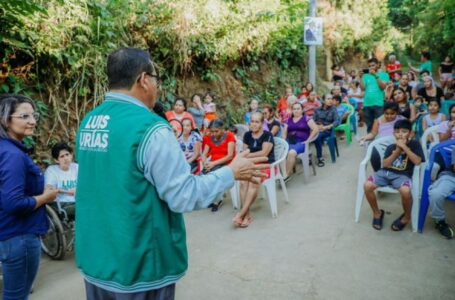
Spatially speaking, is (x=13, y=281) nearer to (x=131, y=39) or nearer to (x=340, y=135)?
(x=131, y=39)

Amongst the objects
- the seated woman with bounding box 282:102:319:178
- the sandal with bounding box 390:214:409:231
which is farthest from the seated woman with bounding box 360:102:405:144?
the sandal with bounding box 390:214:409:231

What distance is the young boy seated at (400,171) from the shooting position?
413cm

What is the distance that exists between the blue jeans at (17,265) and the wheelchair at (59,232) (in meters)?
1.37

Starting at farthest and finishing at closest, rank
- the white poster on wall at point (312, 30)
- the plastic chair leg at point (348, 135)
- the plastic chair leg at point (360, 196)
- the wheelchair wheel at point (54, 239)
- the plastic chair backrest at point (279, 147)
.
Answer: the white poster on wall at point (312, 30), the plastic chair leg at point (348, 135), the plastic chair backrest at point (279, 147), the plastic chair leg at point (360, 196), the wheelchair wheel at point (54, 239)

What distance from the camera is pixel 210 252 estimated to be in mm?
3867

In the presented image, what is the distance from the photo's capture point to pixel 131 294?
1.51 meters

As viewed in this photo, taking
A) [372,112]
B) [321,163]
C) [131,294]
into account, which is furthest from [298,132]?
[131,294]

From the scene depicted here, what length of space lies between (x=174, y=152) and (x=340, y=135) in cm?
798

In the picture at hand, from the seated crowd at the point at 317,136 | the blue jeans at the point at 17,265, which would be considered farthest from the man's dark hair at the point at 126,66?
the blue jeans at the point at 17,265

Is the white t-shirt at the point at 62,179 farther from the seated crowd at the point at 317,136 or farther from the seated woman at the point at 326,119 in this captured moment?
the seated woman at the point at 326,119

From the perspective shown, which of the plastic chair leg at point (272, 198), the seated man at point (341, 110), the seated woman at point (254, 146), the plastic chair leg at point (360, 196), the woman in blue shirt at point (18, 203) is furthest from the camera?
the seated man at point (341, 110)

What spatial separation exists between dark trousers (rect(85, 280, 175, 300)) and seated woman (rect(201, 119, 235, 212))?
3488mm

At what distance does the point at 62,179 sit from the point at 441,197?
388cm

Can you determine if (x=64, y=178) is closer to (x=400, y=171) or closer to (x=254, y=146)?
(x=254, y=146)
